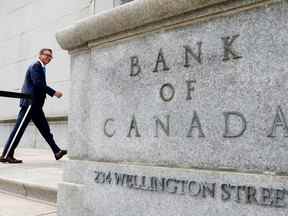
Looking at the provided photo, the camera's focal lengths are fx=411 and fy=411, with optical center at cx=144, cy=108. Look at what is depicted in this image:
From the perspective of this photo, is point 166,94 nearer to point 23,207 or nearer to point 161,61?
point 161,61

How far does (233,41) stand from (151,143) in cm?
89

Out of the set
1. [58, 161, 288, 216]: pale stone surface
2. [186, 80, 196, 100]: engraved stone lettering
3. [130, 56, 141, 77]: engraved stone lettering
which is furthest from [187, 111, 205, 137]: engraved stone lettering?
[130, 56, 141, 77]: engraved stone lettering

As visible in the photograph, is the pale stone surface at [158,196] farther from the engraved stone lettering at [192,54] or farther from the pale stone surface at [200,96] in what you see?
the engraved stone lettering at [192,54]

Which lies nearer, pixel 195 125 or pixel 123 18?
pixel 195 125

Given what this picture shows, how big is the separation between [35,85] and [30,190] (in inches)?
92.9

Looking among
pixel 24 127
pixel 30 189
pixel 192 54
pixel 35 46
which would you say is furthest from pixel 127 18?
pixel 35 46

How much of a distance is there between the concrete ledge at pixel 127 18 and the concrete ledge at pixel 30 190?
5.08 ft

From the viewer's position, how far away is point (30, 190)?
4.45m

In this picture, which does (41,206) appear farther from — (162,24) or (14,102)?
(14,102)

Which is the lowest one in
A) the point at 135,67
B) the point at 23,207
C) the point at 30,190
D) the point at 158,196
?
the point at 23,207

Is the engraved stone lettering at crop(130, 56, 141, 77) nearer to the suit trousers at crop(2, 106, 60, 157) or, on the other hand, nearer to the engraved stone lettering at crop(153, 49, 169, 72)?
the engraved stone lettering at crop(153, 49, 169, 72)

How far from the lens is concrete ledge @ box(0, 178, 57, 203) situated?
4.21 meters

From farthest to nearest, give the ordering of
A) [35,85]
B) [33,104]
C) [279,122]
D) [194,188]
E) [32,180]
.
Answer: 1. [33,104]
2. [35,85]
3. [32,180]
4. [194,188]
5. [279,122]

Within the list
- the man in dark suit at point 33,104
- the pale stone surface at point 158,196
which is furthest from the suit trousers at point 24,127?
the pale stone surface at point 158,196
